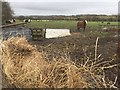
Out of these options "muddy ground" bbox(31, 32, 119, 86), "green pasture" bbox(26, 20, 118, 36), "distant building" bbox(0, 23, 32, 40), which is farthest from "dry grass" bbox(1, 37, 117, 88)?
"green pasture" bbox(26, 20, 118, 36)

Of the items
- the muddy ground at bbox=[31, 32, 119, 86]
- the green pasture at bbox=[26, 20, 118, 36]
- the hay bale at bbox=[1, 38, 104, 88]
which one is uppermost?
the hay bale at bbox=[1, 38, 104, 88]

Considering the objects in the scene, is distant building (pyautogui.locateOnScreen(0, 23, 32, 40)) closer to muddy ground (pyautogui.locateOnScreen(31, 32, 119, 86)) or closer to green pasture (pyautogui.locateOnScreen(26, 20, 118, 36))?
muddy ground (pyautogui.locateOnScreen(31, 32, 119, 86))

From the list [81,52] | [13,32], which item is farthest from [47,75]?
[13,32]

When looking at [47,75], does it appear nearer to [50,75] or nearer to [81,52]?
[50,75]

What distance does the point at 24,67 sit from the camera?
7.62 meters

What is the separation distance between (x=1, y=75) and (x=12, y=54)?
5.43ft

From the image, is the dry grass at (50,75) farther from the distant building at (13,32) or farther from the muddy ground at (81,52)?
the distant building at (13,32)

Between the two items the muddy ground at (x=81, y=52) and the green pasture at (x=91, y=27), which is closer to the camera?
the muddy ground at (x=81, y=52)

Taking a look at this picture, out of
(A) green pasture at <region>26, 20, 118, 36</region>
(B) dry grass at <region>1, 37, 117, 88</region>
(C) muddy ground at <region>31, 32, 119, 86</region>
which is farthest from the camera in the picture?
(A) green pasture at <region>26, 20, 118, 36</region>

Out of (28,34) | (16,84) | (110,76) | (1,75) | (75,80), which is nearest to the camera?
(75,80)

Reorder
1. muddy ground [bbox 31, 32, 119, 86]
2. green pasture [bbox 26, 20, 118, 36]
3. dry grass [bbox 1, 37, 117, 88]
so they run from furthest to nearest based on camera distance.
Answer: green pasture [bbox 26, 20, 118, 36], muddy ground [bbox 31, 32, 119, 86], dry grass [bbox 1, 37, 117, 88]

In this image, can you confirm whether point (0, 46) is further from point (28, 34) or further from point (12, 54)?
point (28, 34)

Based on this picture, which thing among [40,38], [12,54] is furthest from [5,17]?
A: [12,54]

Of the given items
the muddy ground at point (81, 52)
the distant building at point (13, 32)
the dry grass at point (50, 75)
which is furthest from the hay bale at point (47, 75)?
the distant building at point (13, 32)
